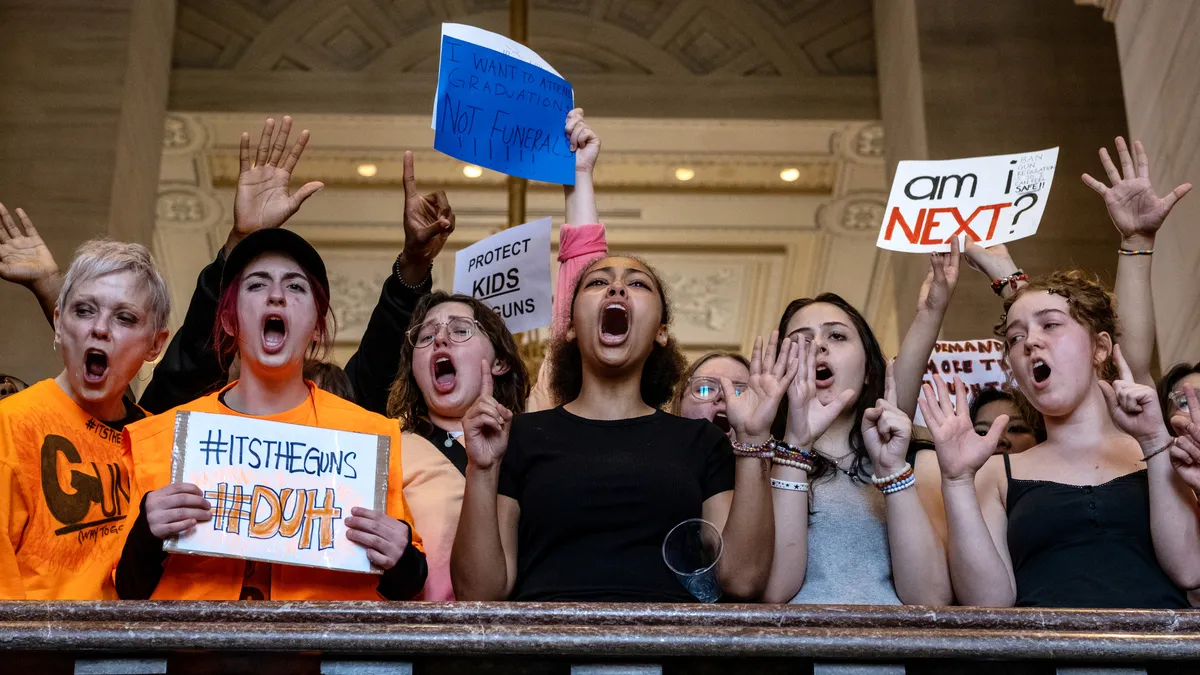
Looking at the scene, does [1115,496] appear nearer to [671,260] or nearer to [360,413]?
[360,413]

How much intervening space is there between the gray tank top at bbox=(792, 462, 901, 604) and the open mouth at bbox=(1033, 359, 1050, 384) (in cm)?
46

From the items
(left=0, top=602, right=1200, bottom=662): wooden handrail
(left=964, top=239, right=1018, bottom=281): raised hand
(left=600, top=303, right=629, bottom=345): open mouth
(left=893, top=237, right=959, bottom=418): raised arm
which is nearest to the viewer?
(left=0, top=602, right=1200, bottom=662): wooden handrail

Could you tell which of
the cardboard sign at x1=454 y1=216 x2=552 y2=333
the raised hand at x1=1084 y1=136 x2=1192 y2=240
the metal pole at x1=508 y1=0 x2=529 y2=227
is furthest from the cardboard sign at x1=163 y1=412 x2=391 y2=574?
the metal pole at x1=508 y1=0 x2=529 y2=227

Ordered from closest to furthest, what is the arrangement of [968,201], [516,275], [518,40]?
1. [968,201]
2. [516,275]
3. [518,40]

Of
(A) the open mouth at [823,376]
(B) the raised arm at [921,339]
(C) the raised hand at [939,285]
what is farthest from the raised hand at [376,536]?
(C) the raised hand at [939,285]

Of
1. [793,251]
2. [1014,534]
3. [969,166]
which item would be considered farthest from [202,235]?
[1014,534]

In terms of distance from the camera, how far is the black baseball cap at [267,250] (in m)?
3.21

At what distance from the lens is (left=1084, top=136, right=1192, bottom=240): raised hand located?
3.91 m

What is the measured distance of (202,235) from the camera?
10469mm

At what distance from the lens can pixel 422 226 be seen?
161 inches

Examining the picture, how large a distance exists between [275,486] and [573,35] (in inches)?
264

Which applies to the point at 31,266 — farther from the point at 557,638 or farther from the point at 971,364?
the point at 971,364

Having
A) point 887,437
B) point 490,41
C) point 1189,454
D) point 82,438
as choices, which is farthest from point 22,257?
point 1189,454

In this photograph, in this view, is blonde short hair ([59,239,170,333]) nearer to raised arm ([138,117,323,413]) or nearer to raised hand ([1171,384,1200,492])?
raised arm ([138,117,323,413])
